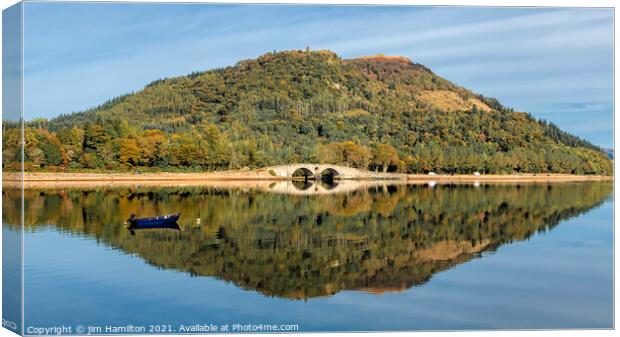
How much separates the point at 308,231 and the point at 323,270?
6.90m

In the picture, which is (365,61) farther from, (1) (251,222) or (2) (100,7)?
(2) (100,7)

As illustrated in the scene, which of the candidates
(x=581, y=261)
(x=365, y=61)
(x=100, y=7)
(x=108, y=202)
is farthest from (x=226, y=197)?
(x=365, y=61)

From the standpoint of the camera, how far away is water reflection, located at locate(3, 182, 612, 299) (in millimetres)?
14523

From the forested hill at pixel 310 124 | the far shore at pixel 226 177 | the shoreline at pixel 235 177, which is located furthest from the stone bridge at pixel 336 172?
the forested hill at pixel 310 124

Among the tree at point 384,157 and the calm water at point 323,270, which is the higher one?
the tree at point 384,157

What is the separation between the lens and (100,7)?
10703mm

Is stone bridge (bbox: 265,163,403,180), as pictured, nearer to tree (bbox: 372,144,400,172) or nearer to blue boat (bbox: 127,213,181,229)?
tree (bbox: 372,144,400,172)

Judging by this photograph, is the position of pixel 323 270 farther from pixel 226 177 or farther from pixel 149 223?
pixel 226 177

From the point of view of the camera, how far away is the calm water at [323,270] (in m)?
11.3

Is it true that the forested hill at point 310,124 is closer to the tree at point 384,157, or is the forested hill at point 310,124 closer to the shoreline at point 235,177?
the tree at point 384,157

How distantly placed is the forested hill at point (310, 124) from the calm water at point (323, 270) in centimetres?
2280

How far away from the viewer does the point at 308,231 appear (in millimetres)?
21797

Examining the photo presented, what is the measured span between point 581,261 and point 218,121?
66.9 metres

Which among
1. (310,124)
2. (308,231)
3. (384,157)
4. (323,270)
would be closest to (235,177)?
(384,157)
